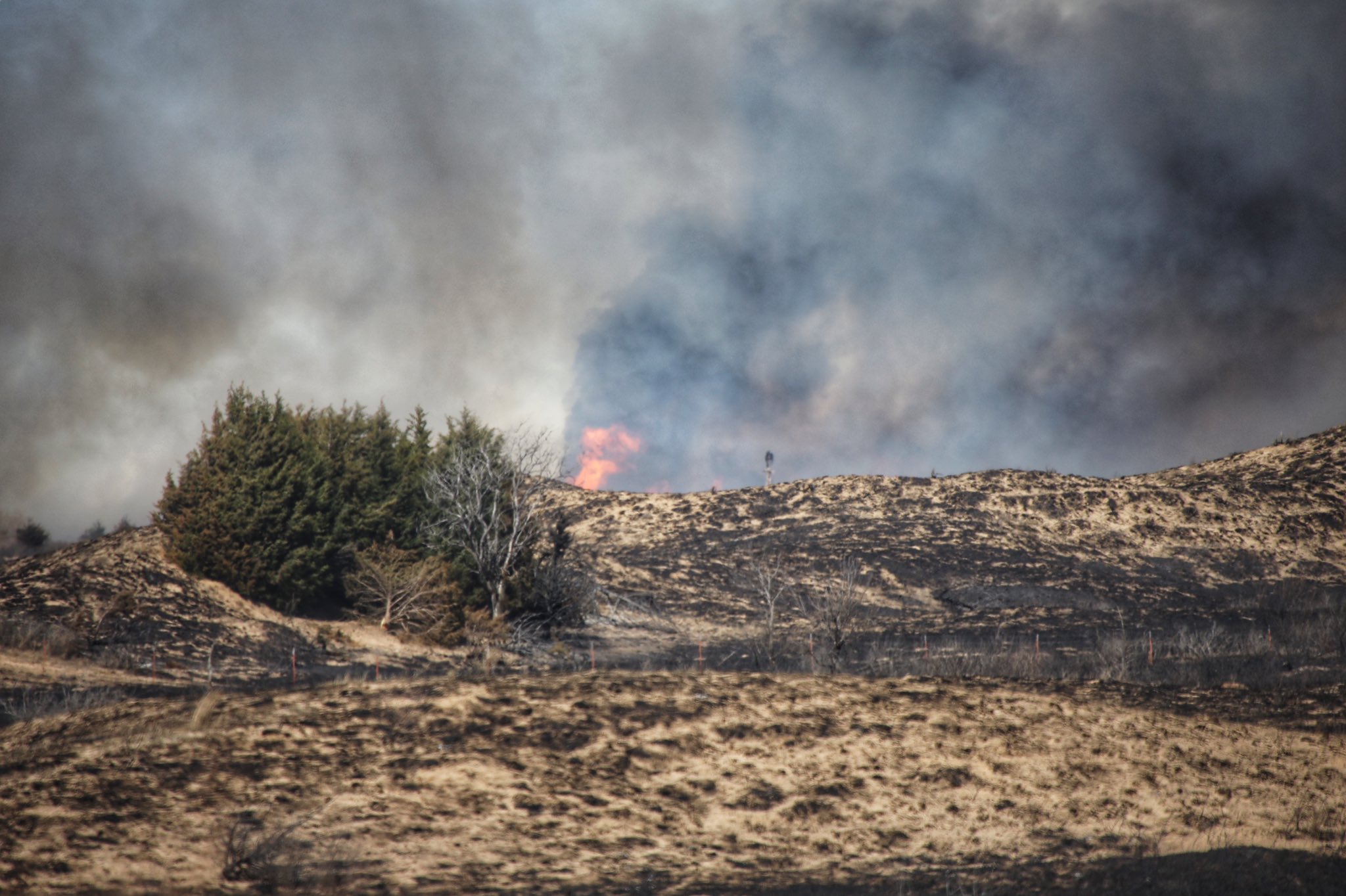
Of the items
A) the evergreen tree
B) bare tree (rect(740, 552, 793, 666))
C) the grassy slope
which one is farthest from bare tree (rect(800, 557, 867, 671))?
the evergreen tree

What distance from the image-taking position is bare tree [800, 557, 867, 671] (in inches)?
1127

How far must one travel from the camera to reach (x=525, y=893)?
10.6m

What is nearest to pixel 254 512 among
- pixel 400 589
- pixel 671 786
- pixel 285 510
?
pixel 285 510

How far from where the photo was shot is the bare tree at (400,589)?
3475 centimetres

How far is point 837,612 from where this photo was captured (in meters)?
29.4

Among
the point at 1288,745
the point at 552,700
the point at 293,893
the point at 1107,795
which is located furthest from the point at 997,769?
the point at 293,893

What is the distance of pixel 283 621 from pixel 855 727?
79.6 feet

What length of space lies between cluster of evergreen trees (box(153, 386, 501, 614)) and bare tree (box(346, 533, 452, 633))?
3.60 feet

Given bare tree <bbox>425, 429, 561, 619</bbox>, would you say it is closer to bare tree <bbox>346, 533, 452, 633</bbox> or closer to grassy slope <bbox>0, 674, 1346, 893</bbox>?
bare tree <bbox>346, 533, 452, 633</bbox>

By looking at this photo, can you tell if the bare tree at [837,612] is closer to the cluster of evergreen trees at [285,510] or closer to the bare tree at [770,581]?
the bare tree at [770,581]

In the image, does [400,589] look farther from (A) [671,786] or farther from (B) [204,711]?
(A) [671,786]

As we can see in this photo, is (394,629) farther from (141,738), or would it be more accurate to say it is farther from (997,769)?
(997,769)

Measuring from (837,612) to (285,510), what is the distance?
70.3ft

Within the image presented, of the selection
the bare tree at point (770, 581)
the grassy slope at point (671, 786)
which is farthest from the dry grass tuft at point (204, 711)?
the bare tree at point (770, 581)
